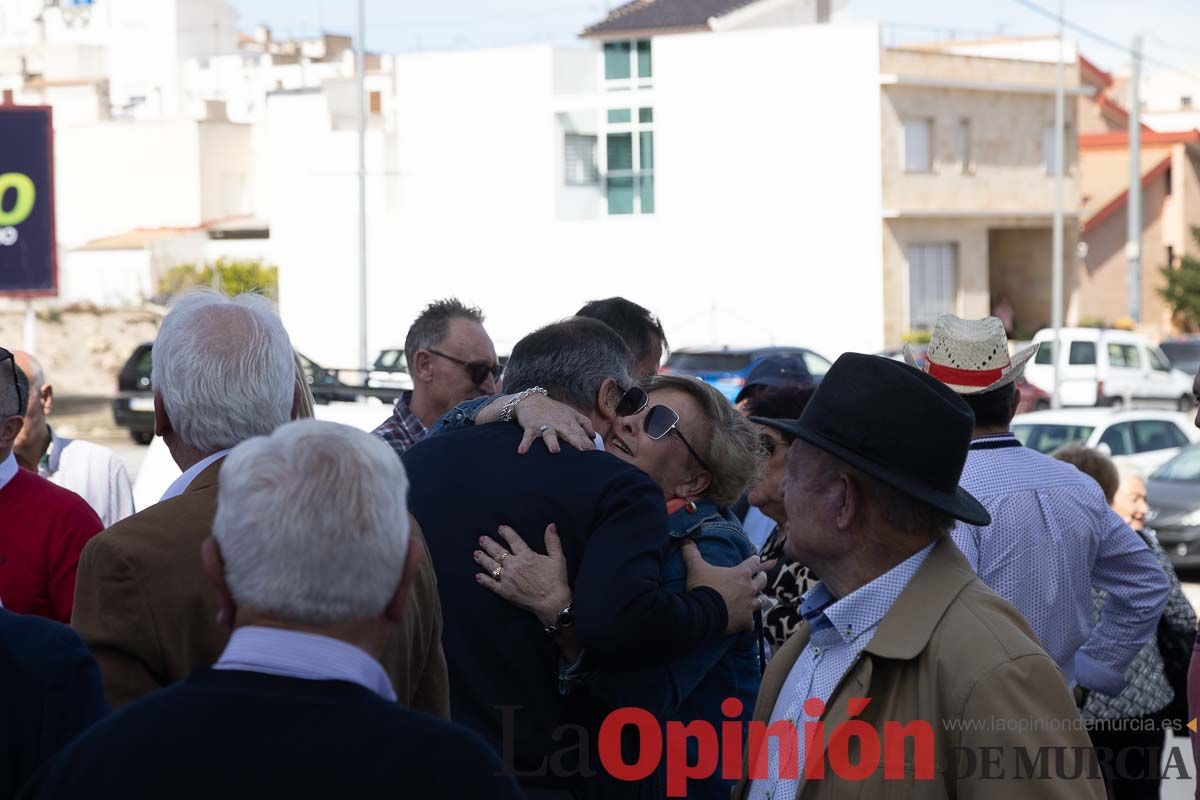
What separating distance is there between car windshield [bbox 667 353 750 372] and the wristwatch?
2526cm

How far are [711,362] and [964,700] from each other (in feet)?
87.3

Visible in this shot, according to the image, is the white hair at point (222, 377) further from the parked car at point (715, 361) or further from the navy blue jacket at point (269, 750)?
the parked car at point (715, 361)

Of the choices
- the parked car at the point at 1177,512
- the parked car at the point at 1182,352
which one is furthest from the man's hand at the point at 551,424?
the parked car at the point at 1182,352

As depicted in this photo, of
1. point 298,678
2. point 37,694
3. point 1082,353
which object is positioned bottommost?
point 1082,353

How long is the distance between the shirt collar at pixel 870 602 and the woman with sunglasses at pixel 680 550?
0.71 meters

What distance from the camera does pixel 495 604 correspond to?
3.57m

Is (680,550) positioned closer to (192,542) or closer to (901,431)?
(901,431)

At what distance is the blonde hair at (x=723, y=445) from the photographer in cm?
423

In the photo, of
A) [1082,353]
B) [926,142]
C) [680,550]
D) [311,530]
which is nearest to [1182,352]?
[1082,353]

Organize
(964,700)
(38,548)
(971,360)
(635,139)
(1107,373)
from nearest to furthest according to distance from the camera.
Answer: (964,700)
(38,548)
(971,360)
(1107,373)
(635,139)

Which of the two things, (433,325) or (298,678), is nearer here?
(298,678)

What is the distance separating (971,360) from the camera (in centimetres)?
468

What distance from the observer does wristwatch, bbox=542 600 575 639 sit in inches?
137

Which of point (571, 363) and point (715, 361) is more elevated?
point (571, 363)
